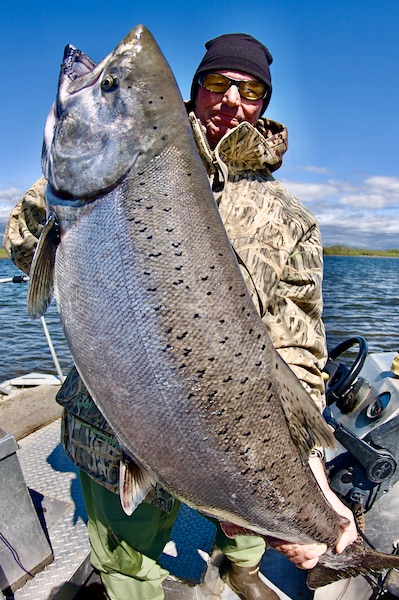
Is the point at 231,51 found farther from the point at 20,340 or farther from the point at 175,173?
the point at 20,340

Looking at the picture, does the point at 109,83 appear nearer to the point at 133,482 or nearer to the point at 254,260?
the point at 254,260

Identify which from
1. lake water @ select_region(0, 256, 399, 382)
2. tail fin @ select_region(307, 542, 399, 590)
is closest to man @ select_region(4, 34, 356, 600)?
tail fin @ select_region(307, 542, 399, 590)

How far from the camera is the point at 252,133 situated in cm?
228

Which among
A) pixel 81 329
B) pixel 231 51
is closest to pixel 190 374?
pixel 81 329

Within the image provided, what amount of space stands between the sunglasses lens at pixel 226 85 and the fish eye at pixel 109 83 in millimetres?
627

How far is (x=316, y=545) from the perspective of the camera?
7.01ft

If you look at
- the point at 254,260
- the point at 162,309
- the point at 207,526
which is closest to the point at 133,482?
the point at 162,309

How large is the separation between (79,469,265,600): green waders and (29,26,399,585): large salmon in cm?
66

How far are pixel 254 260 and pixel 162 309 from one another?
718mm

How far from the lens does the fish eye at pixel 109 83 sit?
198cm

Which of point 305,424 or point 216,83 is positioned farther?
point 216,83

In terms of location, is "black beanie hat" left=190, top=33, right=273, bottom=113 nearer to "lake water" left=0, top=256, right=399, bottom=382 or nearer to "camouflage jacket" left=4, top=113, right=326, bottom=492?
"camouflage jacket" left=4, top=113, right=326, bottom=492

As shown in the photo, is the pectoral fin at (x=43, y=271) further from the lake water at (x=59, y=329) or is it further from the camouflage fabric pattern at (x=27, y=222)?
the lake water at (x=59, y=329)

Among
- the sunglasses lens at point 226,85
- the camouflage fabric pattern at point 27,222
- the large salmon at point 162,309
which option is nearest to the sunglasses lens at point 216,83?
the sunglasses lens at point 226,85
